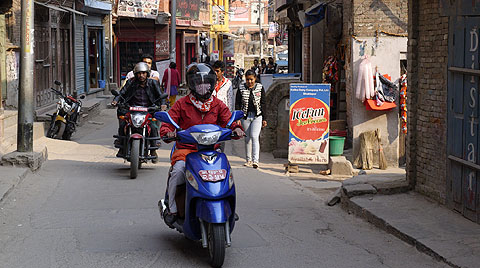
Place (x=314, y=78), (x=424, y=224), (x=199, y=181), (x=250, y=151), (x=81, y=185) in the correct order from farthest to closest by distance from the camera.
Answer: (x=314, y=78), (x=250, y=151), (x=81, y=185), (x=424, y=224), (x=199, y=181)

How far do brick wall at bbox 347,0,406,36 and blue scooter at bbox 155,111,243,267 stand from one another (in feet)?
27.3

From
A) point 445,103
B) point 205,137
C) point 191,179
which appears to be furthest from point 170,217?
point 445,103

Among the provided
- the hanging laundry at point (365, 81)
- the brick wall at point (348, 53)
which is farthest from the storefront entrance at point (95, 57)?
the hanging laundry at point (365, 81)

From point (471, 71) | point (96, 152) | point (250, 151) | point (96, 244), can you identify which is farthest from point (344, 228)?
point (96, 152)

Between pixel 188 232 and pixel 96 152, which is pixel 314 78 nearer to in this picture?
pixel 96 152

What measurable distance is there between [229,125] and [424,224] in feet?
7.94

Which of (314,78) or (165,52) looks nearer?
(314,78)

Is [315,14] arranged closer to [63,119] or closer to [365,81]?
[365,81]

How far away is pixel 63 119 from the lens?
16734mm

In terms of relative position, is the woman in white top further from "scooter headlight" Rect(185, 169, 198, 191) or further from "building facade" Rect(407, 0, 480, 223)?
"scooter headlight" Rect(185, 169, 198, 191)

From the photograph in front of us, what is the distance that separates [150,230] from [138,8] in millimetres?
27869

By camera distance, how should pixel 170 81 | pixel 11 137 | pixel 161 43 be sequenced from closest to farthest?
pixel 11 137, pixel 170 81, pixel 161 43

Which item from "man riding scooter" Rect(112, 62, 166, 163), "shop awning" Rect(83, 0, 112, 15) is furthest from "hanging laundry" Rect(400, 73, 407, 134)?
"shop awning" Rect(83, 0, 112, 15)

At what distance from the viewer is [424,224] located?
24.3 feet
